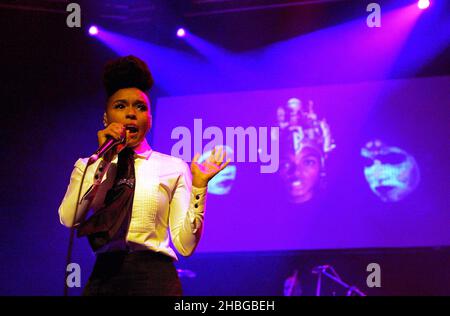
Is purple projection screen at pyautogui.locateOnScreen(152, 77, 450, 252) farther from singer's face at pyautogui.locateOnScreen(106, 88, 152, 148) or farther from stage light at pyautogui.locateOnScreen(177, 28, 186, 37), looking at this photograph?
singer's face at pyautogui.locateOnScreen(106, 88, 152, 148)

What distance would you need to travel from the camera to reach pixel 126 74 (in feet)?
9.32

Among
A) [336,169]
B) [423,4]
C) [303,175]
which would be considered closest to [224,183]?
[303,175]

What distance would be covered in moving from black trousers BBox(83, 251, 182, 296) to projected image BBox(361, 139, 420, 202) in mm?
3057

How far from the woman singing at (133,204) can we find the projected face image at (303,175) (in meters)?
2.55

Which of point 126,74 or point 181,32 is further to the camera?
point 181,32

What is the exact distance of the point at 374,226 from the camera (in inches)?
Answer: 202

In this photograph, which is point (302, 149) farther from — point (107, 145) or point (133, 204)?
point (107, 145)

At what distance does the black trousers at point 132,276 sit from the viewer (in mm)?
2391

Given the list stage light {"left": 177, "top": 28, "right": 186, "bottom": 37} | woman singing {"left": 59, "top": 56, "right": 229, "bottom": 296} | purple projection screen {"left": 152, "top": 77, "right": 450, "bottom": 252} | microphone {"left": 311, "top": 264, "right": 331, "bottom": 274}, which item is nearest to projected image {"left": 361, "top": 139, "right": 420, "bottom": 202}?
purple projection screen {"left": 152, "top": 77, "right": 450, "bottom": 252}

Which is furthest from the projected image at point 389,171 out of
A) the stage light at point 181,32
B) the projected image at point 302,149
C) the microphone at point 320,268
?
the stage light at point 181,32

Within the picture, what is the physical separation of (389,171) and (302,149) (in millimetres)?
716

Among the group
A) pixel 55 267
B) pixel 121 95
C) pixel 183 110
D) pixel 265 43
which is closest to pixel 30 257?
pixel 55 267

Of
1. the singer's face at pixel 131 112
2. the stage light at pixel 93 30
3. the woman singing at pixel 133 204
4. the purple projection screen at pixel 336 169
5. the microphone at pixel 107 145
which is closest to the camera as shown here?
the microphone at pixel 107 145

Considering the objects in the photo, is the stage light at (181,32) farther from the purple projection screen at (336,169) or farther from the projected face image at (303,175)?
the projected face image at (303,175)
